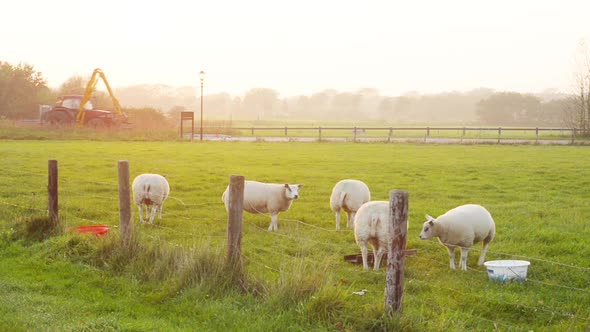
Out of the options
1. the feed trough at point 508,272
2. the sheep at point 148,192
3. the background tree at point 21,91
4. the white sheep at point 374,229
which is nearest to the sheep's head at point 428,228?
the white sheep at point 374,229

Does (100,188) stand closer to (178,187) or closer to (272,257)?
(178,187)

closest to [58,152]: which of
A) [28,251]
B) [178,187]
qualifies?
[178,187]

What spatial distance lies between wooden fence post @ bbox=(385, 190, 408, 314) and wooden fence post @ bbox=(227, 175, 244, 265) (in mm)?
2230

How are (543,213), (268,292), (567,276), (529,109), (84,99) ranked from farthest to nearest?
(529,109)
(84,99)
(543,213)
(567,276)
(268,292)

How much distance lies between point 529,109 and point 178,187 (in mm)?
128363

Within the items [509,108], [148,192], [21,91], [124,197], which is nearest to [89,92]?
[21,91]

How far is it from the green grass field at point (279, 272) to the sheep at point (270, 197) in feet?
1.46

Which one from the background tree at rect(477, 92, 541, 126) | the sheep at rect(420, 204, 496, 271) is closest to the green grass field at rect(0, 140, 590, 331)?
the sheep at rect(420, 204, 496, 271)

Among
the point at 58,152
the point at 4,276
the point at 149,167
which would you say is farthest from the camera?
the point at 58,152

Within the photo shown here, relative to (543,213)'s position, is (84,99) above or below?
above

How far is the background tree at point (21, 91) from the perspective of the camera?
69.0 metres

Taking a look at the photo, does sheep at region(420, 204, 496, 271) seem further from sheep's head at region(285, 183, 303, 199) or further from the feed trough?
sheep's head at region(285, 183, 303, 199)

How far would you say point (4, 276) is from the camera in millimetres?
8797

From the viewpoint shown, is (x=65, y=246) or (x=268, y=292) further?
(x=65, y=246)
